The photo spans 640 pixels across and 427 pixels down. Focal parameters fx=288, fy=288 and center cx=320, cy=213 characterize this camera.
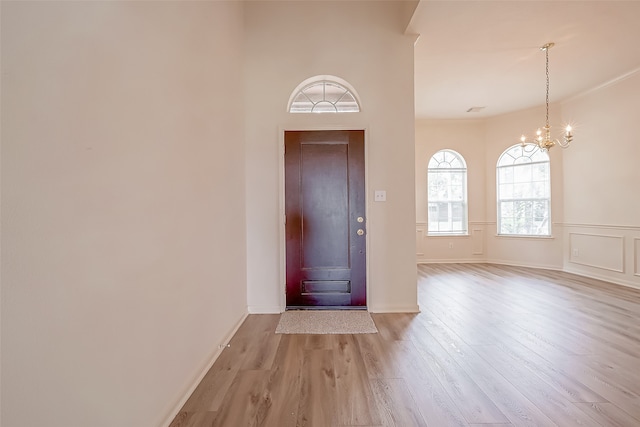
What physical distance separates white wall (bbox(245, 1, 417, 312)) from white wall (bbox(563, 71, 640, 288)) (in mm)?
3806

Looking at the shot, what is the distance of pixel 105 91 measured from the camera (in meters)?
1.15

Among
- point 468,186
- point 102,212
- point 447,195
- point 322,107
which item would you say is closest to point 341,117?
point 322,107

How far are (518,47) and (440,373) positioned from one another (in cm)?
410

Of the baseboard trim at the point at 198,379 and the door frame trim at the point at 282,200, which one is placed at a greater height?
the door frame trim at the point at 282,200

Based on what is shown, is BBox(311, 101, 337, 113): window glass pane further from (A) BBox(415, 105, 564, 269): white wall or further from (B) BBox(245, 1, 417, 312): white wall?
(A) BBox(415, 105, 564, 269): white wall

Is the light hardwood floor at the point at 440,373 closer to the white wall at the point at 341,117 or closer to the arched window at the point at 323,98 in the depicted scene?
the white wall at the point at 341,117

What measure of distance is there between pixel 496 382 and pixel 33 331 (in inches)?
96.2

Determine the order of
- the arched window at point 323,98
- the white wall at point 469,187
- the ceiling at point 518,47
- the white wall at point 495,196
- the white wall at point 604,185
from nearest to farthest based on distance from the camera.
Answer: the ceiling at point 518,47, the arched window at point 323,98, the white wall at point 604,185, the white wall at point 495,196, the white wall at point 469,187

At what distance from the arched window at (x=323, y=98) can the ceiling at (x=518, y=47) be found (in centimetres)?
98

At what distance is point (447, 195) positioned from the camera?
6.60 m

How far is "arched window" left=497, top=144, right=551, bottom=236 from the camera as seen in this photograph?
19.1 ft

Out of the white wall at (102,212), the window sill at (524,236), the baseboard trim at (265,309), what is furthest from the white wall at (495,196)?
the white wall at (102,212)

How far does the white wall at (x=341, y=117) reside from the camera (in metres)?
3.28

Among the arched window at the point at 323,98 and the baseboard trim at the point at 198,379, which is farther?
the arched window at the point at 323,98
